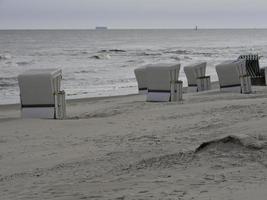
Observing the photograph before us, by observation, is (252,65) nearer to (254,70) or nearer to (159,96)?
(254,70)

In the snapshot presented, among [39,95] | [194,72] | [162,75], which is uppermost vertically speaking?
[162,75]

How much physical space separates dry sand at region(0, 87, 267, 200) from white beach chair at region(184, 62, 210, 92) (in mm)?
6523

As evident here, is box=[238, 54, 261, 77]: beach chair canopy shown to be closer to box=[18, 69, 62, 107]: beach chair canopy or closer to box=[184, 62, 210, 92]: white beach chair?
box=[184, 62, 210, 92]: white beach chair

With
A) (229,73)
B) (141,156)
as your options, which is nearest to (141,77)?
(229,73)

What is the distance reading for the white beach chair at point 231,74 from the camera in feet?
48.8

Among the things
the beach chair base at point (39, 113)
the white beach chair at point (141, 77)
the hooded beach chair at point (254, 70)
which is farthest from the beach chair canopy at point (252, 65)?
the beach chair base at point (39, 113)

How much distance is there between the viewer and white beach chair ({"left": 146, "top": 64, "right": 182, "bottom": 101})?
1258 cm

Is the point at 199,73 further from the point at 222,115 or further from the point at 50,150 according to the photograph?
the point at 50,150

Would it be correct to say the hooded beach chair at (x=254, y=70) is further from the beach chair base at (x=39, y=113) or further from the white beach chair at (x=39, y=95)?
the beach chair base at (x=39, y=113)

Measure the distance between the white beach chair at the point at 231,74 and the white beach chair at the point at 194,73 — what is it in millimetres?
1439

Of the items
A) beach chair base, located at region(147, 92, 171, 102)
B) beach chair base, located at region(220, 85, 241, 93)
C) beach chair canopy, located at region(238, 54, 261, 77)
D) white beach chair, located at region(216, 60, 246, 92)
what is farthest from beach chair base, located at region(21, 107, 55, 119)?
beach chair canopy, located at region(238, 54, 261, 77)

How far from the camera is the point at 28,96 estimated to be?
10523 millimetres

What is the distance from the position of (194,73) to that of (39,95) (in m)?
7.40

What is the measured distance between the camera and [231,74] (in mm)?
15109
